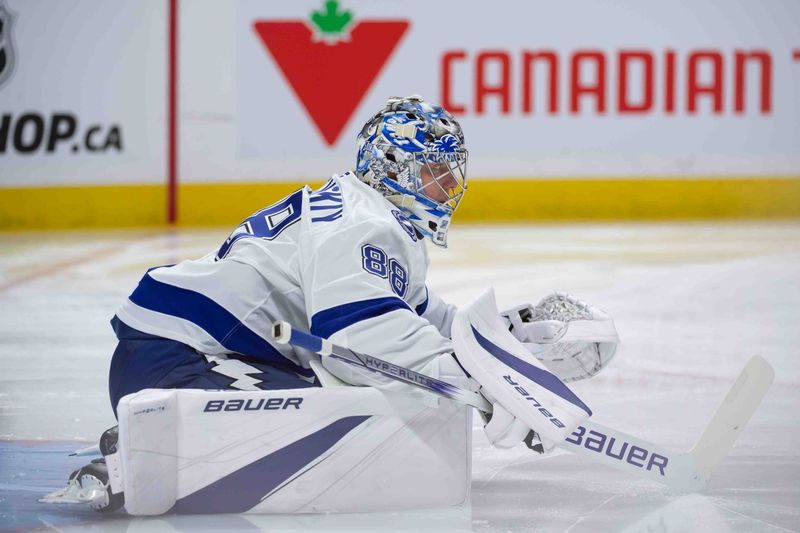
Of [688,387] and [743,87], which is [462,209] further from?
[688,387]

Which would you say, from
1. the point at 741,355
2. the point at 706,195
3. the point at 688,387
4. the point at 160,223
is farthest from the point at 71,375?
the point at 706,195

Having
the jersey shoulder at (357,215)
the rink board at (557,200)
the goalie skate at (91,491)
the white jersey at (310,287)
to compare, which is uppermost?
the jersey shoulder at (357,215)

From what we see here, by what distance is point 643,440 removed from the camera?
2598 mm

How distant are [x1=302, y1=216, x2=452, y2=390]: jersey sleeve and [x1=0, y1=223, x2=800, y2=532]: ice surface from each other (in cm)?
31

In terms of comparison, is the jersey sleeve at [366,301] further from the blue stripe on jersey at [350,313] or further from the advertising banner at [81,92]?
the advertising banner at [81,92]

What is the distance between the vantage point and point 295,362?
262 cm

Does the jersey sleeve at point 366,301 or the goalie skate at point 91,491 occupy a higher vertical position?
the jersey sleeve at point 366,301

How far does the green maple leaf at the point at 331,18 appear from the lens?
311 inches

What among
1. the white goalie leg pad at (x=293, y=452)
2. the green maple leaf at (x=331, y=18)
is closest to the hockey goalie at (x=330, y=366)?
the white goalie leg pad at (x=293, y=452)

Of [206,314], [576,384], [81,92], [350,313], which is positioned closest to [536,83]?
[81,92]

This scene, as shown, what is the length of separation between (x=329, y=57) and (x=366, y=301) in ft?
18.7

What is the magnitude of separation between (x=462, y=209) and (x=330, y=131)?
925 millimetres

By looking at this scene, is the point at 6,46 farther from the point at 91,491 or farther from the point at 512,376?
the point at 512,376

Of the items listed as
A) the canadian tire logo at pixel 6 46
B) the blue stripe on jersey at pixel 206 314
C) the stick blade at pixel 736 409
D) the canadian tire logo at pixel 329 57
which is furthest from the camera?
the canadian tire logo at pixel 329 57
